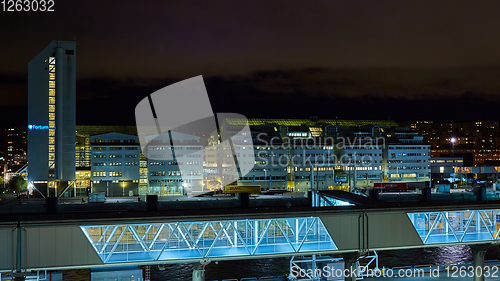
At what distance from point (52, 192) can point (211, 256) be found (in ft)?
112

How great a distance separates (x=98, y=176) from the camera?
5141 centimetres

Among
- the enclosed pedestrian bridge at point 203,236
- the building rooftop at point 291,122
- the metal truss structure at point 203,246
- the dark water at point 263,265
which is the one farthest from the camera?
the building rooftop at point 291,122

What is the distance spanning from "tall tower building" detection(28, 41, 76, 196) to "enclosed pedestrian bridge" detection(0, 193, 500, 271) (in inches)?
1178

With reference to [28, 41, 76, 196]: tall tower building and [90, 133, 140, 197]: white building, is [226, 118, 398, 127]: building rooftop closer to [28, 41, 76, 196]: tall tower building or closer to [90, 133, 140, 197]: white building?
[90, 133, 140, 197]: white building

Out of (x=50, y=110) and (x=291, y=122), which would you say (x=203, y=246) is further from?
(x=291, y=122)

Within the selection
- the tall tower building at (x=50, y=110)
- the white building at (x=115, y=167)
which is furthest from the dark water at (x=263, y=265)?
the white building at (x=115, y=167)

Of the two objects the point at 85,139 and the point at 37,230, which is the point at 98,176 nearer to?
the point at 85,139

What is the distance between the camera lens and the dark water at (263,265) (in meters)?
24.5

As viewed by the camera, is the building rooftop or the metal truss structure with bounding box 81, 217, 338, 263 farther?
the building rooftop

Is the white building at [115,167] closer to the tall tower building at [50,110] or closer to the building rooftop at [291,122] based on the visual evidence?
the tall tower building at [50,110]

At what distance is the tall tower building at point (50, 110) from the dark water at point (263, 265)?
2073cm

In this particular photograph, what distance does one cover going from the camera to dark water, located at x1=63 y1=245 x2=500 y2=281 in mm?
24516

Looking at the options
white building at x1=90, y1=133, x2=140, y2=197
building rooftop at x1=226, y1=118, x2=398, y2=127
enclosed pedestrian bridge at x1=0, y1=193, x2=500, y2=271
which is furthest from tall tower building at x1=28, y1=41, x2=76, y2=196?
building rooftop at x1=226, y1=118, x2=398, y2=127

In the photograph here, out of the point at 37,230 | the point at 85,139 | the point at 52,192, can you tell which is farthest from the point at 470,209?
the point at 85,139
